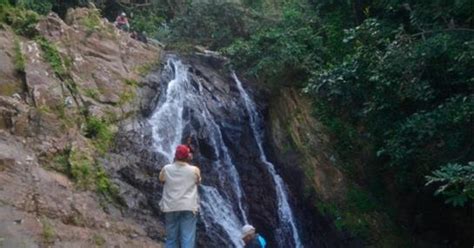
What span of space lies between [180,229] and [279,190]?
15.5 feet

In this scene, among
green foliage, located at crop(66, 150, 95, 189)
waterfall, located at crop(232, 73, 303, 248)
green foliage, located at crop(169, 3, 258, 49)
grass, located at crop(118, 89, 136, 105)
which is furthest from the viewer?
green foliage, located at crop(169, 3, 258, 49)

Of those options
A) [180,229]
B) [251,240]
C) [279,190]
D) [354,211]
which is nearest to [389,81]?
[354,211]

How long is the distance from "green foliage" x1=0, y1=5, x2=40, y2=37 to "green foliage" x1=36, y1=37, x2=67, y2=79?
285 millimetres

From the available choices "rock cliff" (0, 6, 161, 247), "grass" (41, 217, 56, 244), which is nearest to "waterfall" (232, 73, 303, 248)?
"rock cliff" (0, 6, 161, 247)

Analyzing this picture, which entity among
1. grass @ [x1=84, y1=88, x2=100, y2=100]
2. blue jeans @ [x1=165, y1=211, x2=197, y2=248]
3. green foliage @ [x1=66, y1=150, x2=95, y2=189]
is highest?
grass @ [x1=84, y1=88, x2=100, y2=100]

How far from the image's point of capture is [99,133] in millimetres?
10469

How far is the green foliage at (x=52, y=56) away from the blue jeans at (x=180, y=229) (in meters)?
4.93

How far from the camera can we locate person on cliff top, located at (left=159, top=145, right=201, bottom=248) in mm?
7227

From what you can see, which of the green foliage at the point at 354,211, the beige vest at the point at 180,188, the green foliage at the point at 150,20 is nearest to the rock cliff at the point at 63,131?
the beige vest at the point at 180,188

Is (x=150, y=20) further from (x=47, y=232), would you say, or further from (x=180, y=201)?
(x=180, y=201)

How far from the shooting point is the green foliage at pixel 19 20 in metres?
11.6

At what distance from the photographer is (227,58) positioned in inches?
564

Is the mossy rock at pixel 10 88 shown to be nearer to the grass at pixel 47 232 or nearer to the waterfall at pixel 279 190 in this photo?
the grass at pixel 47 232

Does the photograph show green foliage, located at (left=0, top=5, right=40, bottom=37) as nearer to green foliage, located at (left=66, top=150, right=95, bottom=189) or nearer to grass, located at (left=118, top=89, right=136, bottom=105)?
grass, located at (left=118, top=89, right=136, bottom=105)
